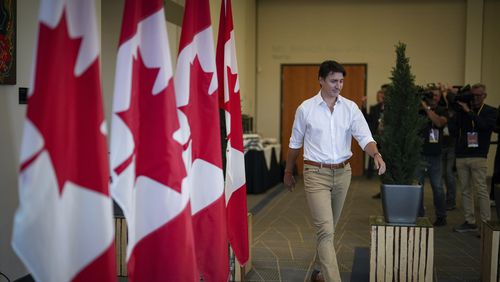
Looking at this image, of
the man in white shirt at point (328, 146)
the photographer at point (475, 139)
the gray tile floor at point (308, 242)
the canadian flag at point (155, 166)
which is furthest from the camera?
the photographer at point (475, 139)

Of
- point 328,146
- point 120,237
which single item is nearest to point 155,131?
point 328,146

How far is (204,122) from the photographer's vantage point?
10.4 ft

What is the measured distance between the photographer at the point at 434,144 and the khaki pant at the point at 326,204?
233 centimetres

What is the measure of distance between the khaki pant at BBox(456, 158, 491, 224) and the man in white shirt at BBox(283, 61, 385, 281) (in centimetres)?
233

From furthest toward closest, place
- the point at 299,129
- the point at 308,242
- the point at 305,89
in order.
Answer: the point at 305,89 → the point at 308,242 → the point at 299,129

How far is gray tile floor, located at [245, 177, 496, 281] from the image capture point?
15.2ft

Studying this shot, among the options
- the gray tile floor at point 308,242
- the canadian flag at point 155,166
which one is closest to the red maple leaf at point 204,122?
the canadian flag at point 155,166

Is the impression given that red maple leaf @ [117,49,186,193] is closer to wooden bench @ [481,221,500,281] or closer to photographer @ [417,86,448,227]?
wooden bench @ [481,221,500,281]

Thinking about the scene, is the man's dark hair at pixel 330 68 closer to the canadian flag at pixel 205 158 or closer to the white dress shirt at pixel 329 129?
the white dress shirt at pixel 329 129

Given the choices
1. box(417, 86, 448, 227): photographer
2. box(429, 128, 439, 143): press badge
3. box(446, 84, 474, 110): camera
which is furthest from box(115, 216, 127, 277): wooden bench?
box(446, 84, 474, 110): camera

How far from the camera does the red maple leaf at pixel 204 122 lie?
3.14 meters

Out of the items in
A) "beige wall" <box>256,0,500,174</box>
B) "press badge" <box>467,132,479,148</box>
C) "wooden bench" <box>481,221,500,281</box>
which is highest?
"beige wall" <box>256,0,500,174</box>

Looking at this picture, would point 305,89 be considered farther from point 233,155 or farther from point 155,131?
point 155,131

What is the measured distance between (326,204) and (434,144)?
275 centimetres
